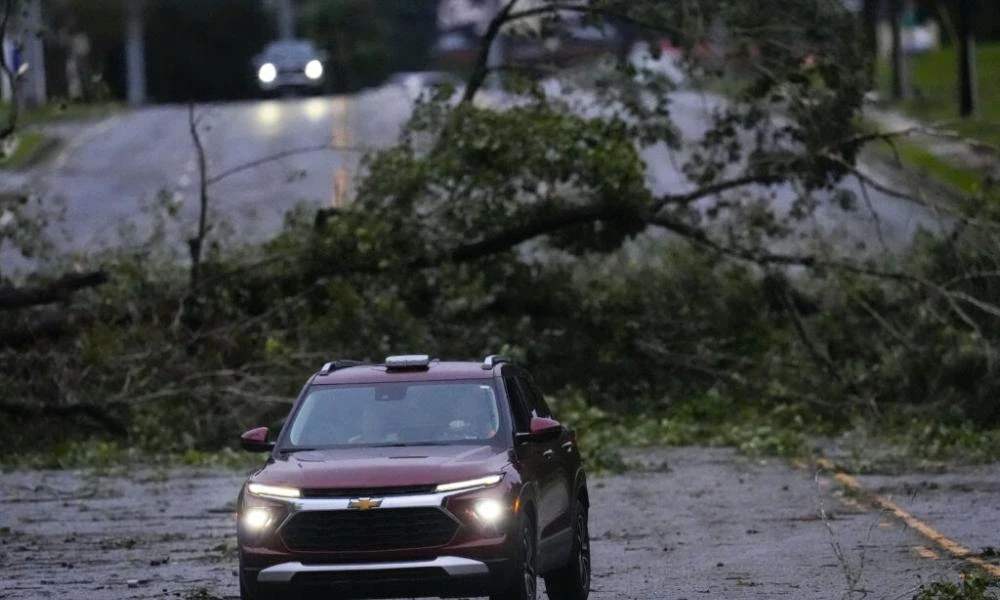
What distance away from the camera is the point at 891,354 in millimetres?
A: 22766

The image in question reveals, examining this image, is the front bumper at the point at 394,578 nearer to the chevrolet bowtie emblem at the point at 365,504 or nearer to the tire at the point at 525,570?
the tire at the point at 525,570

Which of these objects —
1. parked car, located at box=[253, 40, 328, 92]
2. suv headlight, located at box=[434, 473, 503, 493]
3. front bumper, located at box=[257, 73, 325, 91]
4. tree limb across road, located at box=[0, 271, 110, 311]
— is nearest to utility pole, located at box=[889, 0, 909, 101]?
parked car, located at box=[253, 40, 328, 92]

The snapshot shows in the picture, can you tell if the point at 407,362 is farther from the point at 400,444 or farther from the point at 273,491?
the point at 273,491

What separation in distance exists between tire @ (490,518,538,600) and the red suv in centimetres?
1

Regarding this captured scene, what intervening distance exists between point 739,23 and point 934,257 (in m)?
3.50

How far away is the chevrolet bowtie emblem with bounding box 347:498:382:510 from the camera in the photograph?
33.0 feet

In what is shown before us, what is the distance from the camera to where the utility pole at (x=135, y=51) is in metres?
67.8

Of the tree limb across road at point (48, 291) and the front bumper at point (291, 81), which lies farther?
the front bumper at point (291, 81)

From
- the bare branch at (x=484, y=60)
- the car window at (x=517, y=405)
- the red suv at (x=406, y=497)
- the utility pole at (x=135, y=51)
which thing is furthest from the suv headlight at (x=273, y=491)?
the utility pole at (x=135, y=51)

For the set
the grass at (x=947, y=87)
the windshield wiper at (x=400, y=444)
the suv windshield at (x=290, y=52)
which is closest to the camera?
the windshield wiper at (x=400, y=444)

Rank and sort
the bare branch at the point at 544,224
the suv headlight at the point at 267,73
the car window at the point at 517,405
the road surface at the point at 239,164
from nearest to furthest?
the car window at the point at 517,405
the bare branch at the point at 544,224
the road surface at the point at 239,164
the suv headlight at the point at 267,73

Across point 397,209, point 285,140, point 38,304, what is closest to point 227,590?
point 38,304

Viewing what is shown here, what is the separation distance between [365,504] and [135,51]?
202 ft

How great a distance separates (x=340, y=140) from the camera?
43.8 meters
